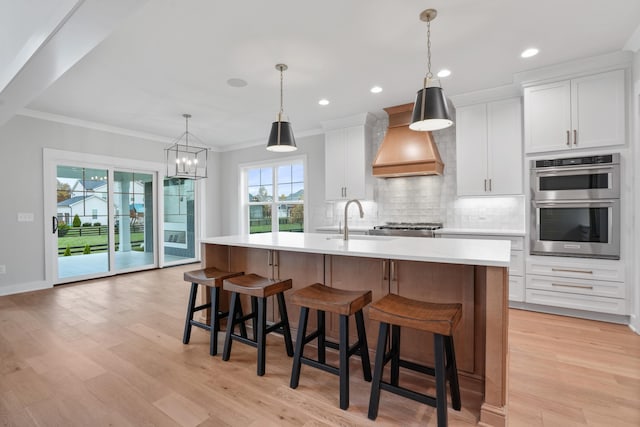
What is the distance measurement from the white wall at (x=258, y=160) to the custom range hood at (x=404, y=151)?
1399mm

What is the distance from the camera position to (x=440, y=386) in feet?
5.03

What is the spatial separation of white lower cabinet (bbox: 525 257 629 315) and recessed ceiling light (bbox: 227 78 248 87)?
382cm

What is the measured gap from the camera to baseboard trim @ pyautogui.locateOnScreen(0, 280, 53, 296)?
14.1ft

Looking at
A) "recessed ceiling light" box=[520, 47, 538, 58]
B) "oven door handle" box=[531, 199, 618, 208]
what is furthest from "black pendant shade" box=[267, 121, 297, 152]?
"oven door handle" box=[531, 199, 618, 208]

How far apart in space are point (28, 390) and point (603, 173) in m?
5.06

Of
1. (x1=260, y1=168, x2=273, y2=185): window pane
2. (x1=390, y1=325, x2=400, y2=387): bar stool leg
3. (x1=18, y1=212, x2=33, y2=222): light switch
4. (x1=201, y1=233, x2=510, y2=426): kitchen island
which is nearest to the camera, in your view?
(x1=201, y1=233, x2=510, y2=426): kitchen island

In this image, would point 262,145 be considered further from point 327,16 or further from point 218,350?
point 218,350

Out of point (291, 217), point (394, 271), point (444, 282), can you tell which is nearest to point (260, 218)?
point (291, 217)

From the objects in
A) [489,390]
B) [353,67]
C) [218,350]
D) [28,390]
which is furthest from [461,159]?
[28,390]

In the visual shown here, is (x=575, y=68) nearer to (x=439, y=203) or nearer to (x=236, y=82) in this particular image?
(x=439, y=203)

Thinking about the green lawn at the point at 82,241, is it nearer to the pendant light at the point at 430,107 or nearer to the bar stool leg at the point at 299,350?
the bar stool leg at the point at 299,350

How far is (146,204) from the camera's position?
605 cm

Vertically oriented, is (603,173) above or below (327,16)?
below

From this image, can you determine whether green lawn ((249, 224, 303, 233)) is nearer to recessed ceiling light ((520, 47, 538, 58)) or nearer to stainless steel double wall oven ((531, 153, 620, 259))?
stainless steel double wall oven ((531, 153, 620, 259))
